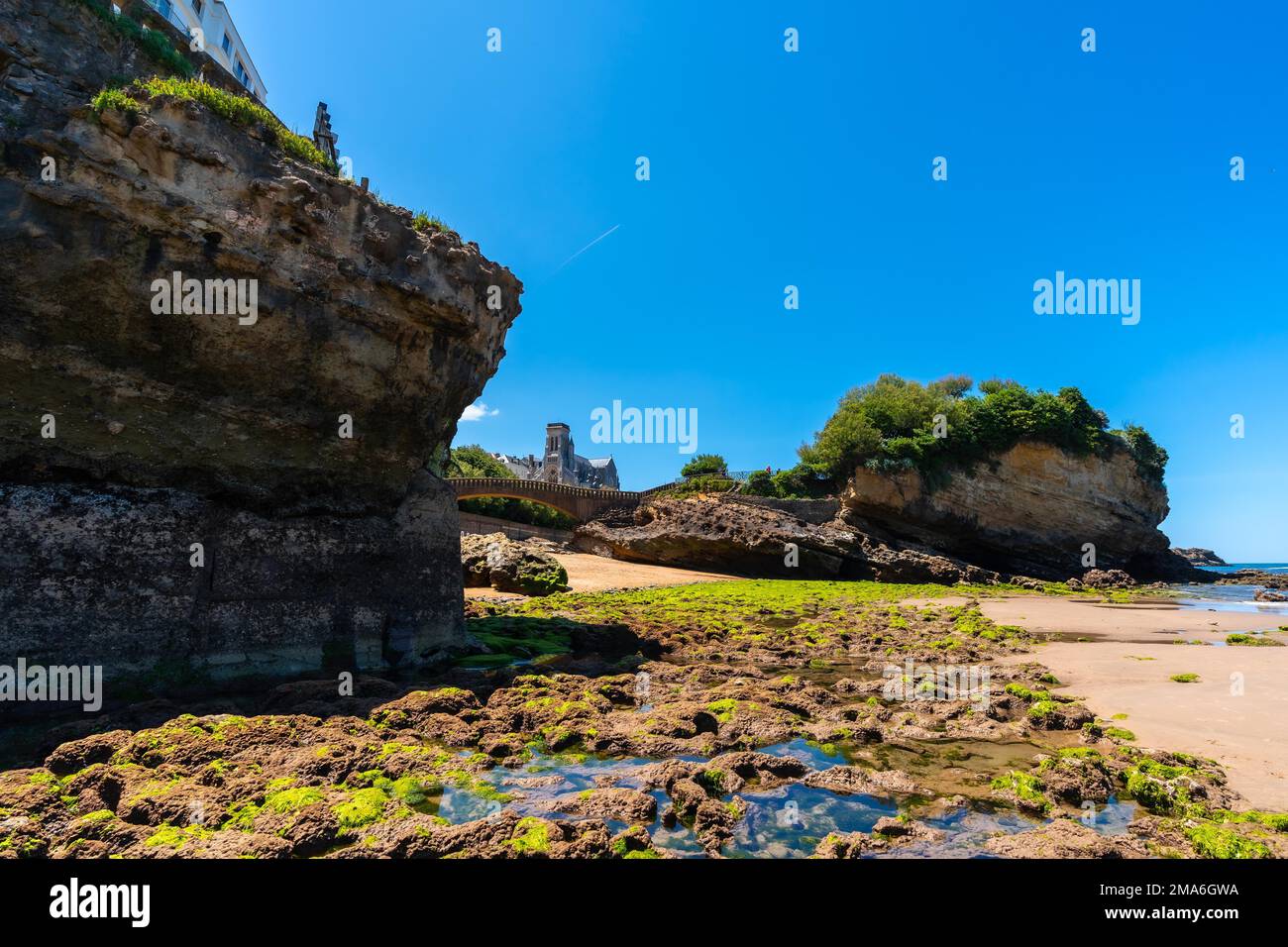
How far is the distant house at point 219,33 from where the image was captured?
101 feet

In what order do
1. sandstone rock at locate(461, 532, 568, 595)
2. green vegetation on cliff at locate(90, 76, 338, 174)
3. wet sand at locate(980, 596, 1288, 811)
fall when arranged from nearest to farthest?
wet sand at locate(980, 596, 1288, 811), green vegetation on cliff at locate(90, 76, 338, 174), sandstone rock at locate(461, 532, 568, 595)

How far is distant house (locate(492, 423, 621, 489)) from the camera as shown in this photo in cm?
10462

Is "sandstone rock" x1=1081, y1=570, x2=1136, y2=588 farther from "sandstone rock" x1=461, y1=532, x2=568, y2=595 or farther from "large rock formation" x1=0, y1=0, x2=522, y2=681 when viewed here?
"large rock formation" x1=0, y1=0, x2=522, y2=681

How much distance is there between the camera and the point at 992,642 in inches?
497

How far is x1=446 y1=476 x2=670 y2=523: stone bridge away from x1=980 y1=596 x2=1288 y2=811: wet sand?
30.6 meters

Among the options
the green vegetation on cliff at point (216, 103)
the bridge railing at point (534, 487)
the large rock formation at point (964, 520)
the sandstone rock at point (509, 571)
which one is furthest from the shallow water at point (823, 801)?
the bridge railing at point (534, 487)

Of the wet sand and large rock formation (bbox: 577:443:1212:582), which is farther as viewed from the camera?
large rock formation (bbox: 577:443:1212:582)

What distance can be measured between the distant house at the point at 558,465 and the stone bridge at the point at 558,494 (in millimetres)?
57090

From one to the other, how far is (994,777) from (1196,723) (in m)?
3.07

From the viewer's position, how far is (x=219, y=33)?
3534cm

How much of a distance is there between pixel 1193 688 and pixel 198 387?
1376 centimetres

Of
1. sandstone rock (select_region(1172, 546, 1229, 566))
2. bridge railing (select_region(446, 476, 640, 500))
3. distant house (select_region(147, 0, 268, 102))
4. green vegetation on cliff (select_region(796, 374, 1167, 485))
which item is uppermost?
distant house (select_region(147, 0, 268, 102))

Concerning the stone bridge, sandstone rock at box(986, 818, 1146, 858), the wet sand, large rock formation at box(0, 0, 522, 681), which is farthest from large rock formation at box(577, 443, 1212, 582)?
sandstone rock at box(986, 818, 1146, 858)

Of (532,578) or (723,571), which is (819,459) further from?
(532,578)
